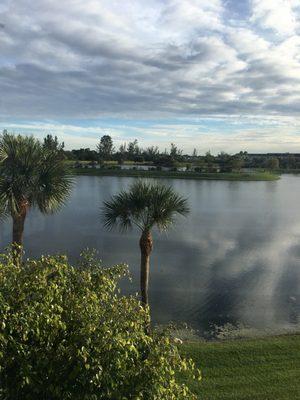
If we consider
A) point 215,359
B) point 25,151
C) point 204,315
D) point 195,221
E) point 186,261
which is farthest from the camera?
point 195,221

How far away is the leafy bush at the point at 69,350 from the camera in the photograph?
16.2 feet

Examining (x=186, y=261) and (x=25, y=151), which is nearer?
(x=25, y=151)

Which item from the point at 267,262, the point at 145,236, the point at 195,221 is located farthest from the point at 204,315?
the point at 195,221

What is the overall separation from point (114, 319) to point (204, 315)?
47.8 ft

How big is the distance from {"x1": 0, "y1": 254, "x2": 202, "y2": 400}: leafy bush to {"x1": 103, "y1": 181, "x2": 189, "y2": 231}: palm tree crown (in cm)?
1227

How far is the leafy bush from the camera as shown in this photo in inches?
194

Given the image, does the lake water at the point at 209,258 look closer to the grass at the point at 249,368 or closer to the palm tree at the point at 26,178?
the grass at the point at 249,368

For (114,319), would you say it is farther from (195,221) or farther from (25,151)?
(195,221)

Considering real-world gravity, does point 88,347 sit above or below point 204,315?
above

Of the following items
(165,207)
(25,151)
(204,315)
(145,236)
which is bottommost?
(204,315)

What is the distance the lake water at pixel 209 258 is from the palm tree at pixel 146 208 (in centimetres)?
374

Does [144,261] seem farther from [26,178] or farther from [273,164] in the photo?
[273,164]

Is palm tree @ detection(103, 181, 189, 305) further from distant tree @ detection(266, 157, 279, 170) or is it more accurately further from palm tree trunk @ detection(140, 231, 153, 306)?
distant tree @ detection(266, 157, 279, 170)

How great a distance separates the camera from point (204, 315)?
1967cm
